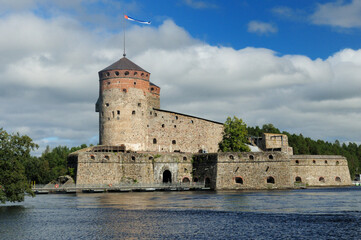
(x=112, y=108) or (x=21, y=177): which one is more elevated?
(x=112, y=108)

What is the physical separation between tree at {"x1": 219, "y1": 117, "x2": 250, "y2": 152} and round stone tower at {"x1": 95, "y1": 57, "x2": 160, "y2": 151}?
10.4 metres

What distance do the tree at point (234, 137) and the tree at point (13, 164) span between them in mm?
30461

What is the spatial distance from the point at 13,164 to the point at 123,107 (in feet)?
86.1

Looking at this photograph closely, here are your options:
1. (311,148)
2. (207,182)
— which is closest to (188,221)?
(207,182)

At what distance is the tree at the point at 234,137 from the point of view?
57.1m

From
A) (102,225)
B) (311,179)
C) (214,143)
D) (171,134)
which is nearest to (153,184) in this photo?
(171,134)

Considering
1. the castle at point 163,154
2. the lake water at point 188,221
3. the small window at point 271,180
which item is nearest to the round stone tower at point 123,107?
the castle at point 163,154

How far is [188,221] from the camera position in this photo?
25.1m

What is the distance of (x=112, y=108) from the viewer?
56500 mm

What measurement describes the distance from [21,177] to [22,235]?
1022 cm

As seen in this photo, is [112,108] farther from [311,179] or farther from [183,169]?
[311,179]

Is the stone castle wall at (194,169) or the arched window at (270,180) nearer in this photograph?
the stone castle wall at (194,169)

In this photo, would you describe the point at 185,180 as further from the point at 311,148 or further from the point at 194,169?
the point at 311,148

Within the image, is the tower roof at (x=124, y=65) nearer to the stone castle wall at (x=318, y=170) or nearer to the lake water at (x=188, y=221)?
the stone castle wall at (x=318, y=170)
